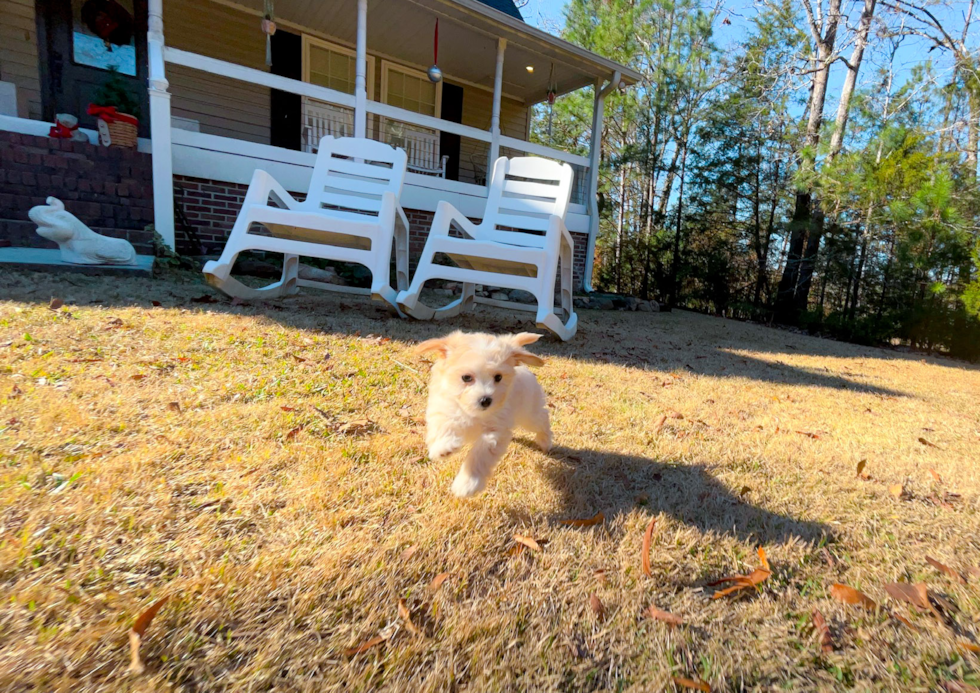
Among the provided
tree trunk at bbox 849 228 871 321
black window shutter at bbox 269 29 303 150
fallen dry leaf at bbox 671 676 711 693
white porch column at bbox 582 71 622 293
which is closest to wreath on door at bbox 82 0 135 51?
black window shutter at bbox 269 29 303 150

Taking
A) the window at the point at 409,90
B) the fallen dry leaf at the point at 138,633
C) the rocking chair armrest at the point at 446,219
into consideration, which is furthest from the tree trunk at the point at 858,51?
the fallen dry leaf at the point at 138,633

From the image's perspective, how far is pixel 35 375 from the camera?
222cm

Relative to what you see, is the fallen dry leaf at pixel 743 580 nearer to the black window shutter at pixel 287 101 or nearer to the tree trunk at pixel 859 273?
the tree trunk at pixel 859 273

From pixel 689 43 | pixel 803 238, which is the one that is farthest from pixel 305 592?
pixel 689 43

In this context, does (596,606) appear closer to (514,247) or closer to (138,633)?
(138,633)

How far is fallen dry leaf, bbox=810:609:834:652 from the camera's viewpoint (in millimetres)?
1132

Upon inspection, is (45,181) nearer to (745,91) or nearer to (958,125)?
(745,91)

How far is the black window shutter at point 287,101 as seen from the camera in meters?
8.39

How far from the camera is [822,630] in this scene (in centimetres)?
118

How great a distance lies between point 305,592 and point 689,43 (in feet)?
47.7

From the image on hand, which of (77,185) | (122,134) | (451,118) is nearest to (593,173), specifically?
(451,118)

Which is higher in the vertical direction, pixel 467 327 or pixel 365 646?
pixel 467 327

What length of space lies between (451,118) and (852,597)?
10747 mm

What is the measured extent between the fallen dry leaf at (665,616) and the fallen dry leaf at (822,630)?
0.31 metres
